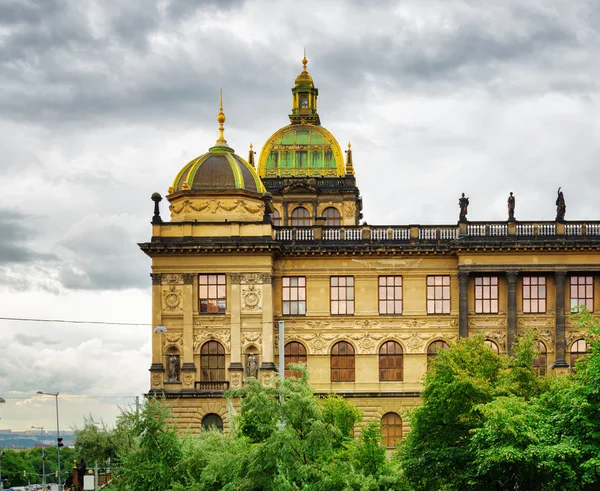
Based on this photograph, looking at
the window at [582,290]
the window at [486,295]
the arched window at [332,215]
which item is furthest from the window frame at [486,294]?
the arched window at [332,215]

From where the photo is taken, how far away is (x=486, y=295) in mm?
73062

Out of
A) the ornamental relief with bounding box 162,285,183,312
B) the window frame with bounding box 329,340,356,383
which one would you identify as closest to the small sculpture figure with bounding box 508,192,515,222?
the window frame with bounding box 329,340,356,383

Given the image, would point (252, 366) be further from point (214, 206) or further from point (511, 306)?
point (511, 306)

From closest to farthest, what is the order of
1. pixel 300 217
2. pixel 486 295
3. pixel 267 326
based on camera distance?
pixel 267 326
pixel 486 295
pixel 300 217

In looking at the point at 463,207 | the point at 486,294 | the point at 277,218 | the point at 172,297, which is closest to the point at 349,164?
the point at 277,218

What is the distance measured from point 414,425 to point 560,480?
31.4ft

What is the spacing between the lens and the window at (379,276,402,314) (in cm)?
7325

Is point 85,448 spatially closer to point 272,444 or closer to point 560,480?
point 272,444

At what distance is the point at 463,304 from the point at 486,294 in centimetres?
190

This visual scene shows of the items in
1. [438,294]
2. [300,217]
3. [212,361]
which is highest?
[300,217]

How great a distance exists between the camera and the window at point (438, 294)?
73188 mm

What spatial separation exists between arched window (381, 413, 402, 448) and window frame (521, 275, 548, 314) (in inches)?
411

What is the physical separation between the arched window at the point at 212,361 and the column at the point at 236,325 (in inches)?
33.9

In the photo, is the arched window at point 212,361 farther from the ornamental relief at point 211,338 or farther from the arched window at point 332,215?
the arched window at point 332,215
